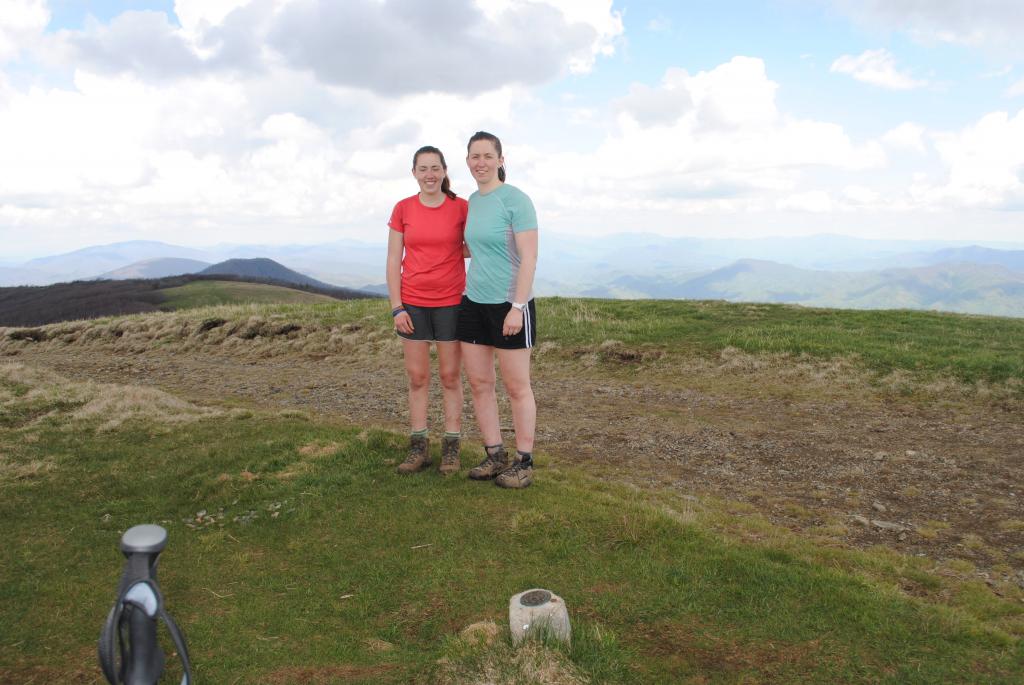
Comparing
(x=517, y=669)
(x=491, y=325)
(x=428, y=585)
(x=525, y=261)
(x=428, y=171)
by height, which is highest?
(x=428, y=171)

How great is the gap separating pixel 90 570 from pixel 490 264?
423cm

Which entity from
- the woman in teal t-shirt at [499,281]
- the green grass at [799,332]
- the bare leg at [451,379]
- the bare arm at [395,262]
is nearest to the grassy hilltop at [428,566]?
the bare leg at [451,379]

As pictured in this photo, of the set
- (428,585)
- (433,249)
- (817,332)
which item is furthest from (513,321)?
(817,332)

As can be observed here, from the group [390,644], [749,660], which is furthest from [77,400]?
[749,660]

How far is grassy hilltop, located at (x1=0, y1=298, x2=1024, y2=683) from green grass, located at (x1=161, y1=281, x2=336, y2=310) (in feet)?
273

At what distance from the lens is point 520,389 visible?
6406 millimetres

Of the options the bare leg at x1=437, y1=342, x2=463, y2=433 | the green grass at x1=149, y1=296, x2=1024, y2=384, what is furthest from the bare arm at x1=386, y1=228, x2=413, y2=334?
the green grass at x1=149, y1=296, x2=1024, y2=384

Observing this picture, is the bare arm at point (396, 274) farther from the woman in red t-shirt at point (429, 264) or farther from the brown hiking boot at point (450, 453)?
the brown hiking boot at point (450, 453)

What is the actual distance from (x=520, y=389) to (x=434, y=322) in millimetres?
1148

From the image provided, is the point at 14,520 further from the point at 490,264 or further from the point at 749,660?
the point at 749,660

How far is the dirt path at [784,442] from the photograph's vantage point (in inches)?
279

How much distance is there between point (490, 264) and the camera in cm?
611

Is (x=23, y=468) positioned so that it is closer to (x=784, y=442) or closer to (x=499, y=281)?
(x=499, y=281)

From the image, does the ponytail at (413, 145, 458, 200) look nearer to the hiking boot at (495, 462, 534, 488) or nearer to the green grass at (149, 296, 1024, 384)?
the hiking boot at (495, 462, 534, 488)
